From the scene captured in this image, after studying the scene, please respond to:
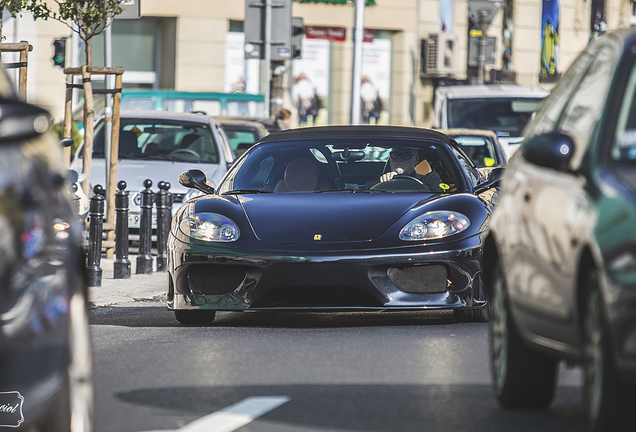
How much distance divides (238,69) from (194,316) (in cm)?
2713

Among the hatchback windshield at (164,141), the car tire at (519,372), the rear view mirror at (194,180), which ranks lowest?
the hatchback windshield at (164,141)

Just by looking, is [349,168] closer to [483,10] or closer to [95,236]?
[95,236]

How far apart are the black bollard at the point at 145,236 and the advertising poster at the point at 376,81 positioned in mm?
25691

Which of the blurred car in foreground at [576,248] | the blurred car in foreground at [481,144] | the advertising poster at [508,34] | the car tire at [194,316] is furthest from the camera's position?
the advertising poster at [508,34]

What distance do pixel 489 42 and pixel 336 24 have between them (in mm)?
4420

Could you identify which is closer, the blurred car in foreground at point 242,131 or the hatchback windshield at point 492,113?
the blurred car in foreground at point 242,131

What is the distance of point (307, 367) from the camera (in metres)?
6.82

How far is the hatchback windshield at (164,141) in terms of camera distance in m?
16.5

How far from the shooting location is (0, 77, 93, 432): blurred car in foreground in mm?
3430

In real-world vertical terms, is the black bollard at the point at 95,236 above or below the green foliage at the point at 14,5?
below

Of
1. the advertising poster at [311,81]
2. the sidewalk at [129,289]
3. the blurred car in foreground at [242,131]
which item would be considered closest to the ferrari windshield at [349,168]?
the sidewalk at [129,289]

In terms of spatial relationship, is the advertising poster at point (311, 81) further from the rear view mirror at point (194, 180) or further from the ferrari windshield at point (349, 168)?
the rear view mirror at point (194, 180)

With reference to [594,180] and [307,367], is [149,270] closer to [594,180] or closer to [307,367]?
[307,367]

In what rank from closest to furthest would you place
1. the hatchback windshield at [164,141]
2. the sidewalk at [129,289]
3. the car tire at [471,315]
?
the car tire at [471,315] → the sidewalk at [129,289] → the hatchback windshield at [164,141]
